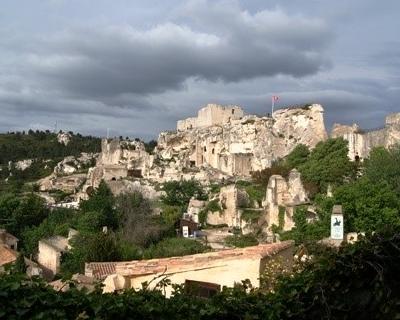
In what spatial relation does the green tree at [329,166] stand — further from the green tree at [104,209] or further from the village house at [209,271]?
the village house at [209,271]

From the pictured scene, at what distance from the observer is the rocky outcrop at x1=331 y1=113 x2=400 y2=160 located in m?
47.1

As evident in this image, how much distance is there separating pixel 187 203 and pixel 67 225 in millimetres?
14813

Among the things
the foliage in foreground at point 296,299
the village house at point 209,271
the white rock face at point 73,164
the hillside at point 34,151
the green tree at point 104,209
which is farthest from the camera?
the hillside at point 34,151

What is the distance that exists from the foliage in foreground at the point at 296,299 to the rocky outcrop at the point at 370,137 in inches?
1654

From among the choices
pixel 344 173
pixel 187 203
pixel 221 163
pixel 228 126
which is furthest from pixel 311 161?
pixel 228 126

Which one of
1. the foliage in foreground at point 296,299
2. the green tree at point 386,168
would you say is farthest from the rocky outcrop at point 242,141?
the foliage in foreground at point 296,299

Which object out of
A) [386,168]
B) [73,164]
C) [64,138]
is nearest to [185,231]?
[386,168]

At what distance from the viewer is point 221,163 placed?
78.4 metres

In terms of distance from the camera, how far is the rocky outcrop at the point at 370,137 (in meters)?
47.1

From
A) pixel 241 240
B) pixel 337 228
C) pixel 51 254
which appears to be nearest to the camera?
pixel 337 228

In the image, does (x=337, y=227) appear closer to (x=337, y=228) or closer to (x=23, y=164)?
(x=337, y=228)

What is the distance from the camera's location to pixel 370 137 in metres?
51.3

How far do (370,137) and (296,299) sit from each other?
48.6 meters

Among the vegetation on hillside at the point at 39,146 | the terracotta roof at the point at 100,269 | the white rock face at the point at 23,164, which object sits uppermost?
the vegetation on hillside at the point at 39,146
